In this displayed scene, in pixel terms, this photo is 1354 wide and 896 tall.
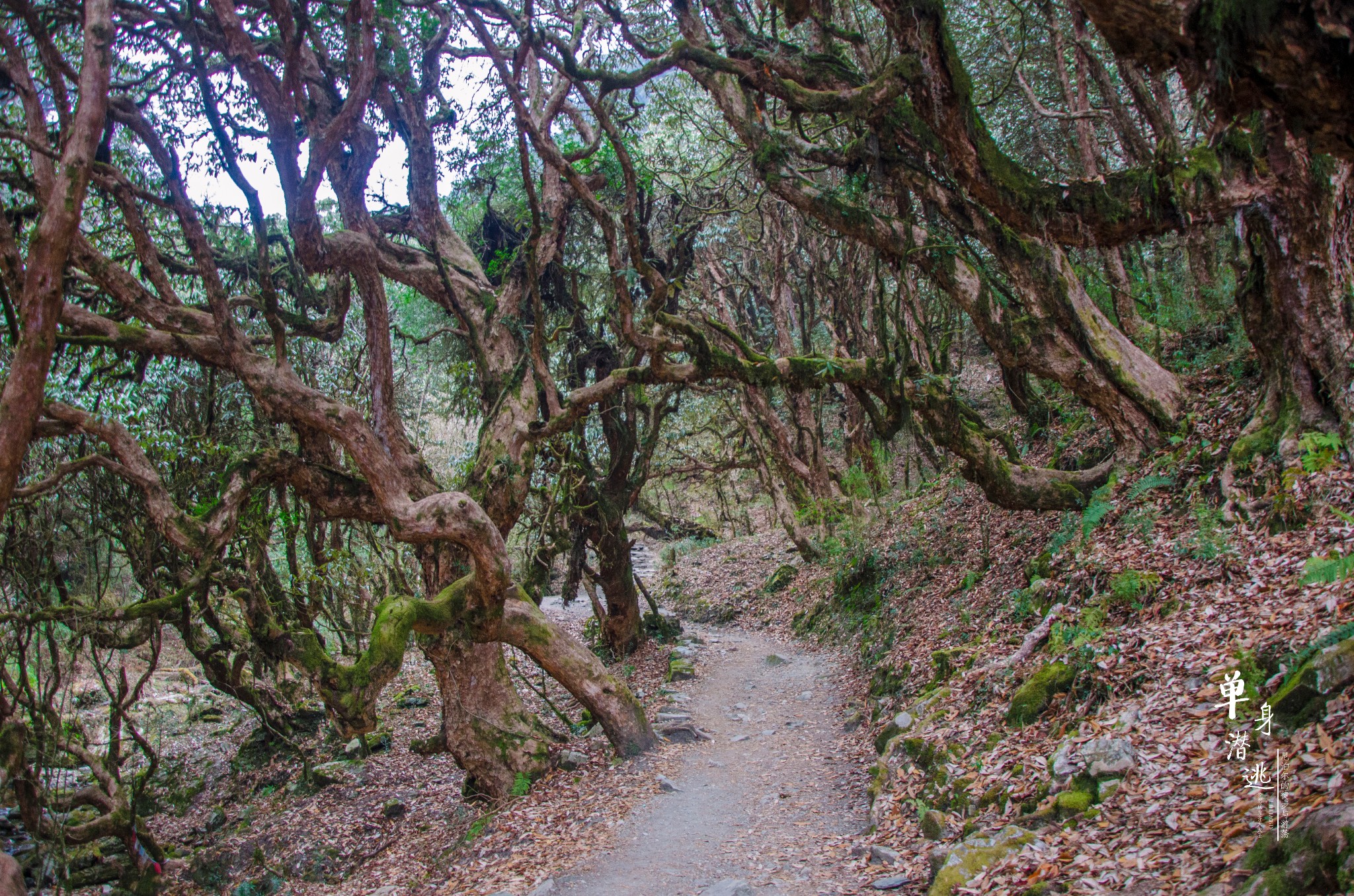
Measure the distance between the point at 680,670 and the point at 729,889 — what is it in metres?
6.55

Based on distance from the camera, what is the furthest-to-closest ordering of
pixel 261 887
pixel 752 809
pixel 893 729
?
pixel 261 887, pixel 893 729, pixel 752 809

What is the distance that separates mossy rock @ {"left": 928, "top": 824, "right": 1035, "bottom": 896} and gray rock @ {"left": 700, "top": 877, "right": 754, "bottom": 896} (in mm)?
1176

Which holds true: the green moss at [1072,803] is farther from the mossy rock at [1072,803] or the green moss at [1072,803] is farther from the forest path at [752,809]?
the forest path at [752,809]

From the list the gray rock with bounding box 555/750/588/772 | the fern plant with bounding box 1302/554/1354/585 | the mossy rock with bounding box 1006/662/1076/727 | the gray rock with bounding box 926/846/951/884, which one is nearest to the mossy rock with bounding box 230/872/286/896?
the gray rock with bounding box 555/750/588/772

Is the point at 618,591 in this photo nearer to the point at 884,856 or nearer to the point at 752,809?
the point at 752,809

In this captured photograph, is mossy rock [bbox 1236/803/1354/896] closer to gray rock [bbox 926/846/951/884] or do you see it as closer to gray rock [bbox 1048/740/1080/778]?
gray rock [bbox 1048/740/1080/778]

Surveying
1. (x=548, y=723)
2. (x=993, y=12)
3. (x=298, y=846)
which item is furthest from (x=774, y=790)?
(x=993, y=12)

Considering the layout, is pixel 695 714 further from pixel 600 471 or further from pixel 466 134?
pixel 466 134

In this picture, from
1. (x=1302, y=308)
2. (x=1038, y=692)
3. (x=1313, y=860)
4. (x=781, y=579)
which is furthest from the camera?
(x=781, y=579)

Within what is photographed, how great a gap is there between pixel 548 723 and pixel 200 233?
22.4ft

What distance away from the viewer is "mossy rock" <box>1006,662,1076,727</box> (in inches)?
207

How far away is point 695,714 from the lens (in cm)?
941

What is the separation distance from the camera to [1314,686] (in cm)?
354

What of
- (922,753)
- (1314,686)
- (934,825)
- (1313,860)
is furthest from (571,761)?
(1313,860)
